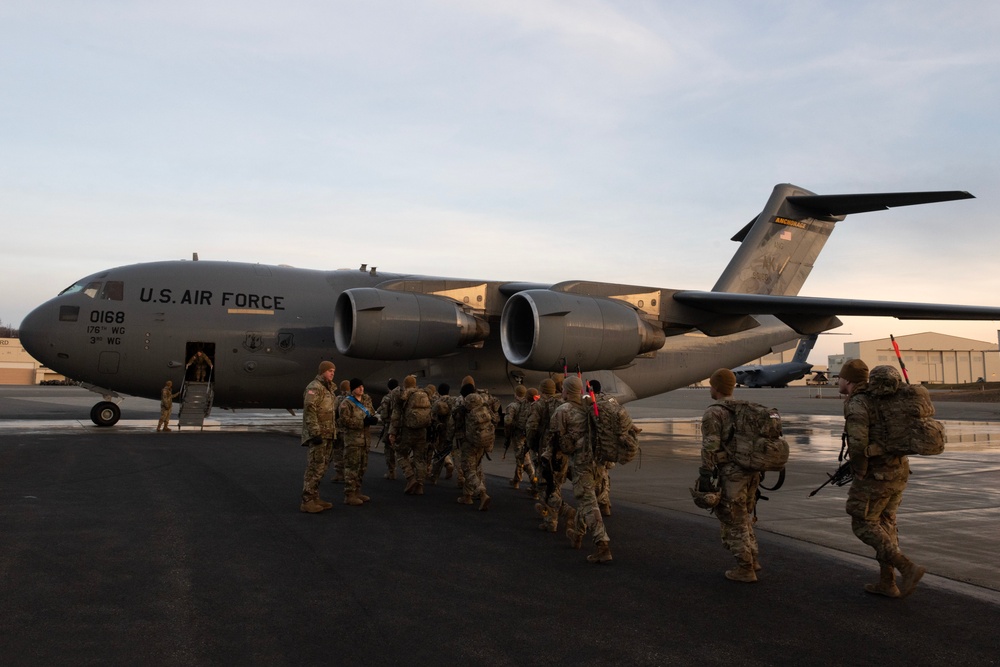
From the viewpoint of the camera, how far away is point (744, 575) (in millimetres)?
5207

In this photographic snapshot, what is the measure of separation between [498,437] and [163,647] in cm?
1463

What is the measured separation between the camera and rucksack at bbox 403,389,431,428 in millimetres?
8945

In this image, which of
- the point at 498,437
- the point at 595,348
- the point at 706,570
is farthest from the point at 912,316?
the point at 706,570

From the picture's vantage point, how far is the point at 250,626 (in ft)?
13.6

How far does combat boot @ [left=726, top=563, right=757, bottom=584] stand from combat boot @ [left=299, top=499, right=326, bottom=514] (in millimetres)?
4246

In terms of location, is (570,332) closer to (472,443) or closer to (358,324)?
(358,324)

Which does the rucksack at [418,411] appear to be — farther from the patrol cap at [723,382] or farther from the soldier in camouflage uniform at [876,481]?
the soldier in camouflage uniform at [876,481]

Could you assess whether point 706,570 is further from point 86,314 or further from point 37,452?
point 86,314

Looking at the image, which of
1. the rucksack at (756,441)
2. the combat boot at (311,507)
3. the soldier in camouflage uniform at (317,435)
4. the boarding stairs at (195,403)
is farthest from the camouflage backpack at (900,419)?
the boarding stairs at (195,403)

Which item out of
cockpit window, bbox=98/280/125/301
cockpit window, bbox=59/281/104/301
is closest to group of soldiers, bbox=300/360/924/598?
cockpit window, bbox=98/280/125/301

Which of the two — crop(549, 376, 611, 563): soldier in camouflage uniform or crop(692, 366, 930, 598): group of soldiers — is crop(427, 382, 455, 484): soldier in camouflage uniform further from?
crop(692, 366, 930, 598): group of soldiers

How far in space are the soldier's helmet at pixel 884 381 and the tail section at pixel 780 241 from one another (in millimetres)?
14221

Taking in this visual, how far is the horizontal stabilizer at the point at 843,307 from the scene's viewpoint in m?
14.6

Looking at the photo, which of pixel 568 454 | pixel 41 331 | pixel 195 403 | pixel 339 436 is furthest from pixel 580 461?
pixel 41 331
